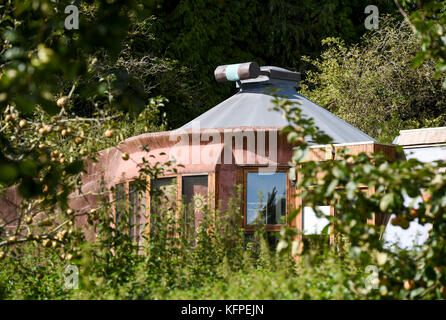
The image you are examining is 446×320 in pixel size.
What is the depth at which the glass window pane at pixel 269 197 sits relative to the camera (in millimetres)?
9094

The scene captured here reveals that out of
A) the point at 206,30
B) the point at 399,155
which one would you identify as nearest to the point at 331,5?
the point at 206,30

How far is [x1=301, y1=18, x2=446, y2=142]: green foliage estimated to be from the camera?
54.3 feet

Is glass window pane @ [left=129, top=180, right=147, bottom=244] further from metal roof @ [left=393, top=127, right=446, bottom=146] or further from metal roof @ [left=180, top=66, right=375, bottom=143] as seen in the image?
metal roof @ [left=393, top=127, right=446, bottom=146]

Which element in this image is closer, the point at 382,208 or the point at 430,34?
the point at 382,208

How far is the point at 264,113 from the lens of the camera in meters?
10.5

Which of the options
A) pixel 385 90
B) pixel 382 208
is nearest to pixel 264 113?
pixel 382 208

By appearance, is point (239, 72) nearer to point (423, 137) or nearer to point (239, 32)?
point (423, 137)

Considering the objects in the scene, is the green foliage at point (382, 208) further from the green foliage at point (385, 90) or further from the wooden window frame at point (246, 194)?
the green foliage at point (385, 90)

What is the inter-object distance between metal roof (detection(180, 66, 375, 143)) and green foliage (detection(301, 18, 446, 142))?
5224 mm

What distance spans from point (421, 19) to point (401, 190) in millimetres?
1214

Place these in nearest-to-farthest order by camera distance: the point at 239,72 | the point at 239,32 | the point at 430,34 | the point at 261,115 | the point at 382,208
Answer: the point at 382,208
the point at 430,34
the point at 261,115
the point at 239,72
the point at 239,32

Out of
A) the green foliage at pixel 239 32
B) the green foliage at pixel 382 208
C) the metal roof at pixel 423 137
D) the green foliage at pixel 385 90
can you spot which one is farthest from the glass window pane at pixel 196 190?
the green foliage at pixel 239 32

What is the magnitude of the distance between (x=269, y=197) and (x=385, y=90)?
904 cm

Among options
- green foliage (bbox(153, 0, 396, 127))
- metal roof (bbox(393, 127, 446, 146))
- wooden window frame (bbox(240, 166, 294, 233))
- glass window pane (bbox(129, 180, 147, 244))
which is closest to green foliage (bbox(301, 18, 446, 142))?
green foliage (bbox(153, 0, 396, 127))
